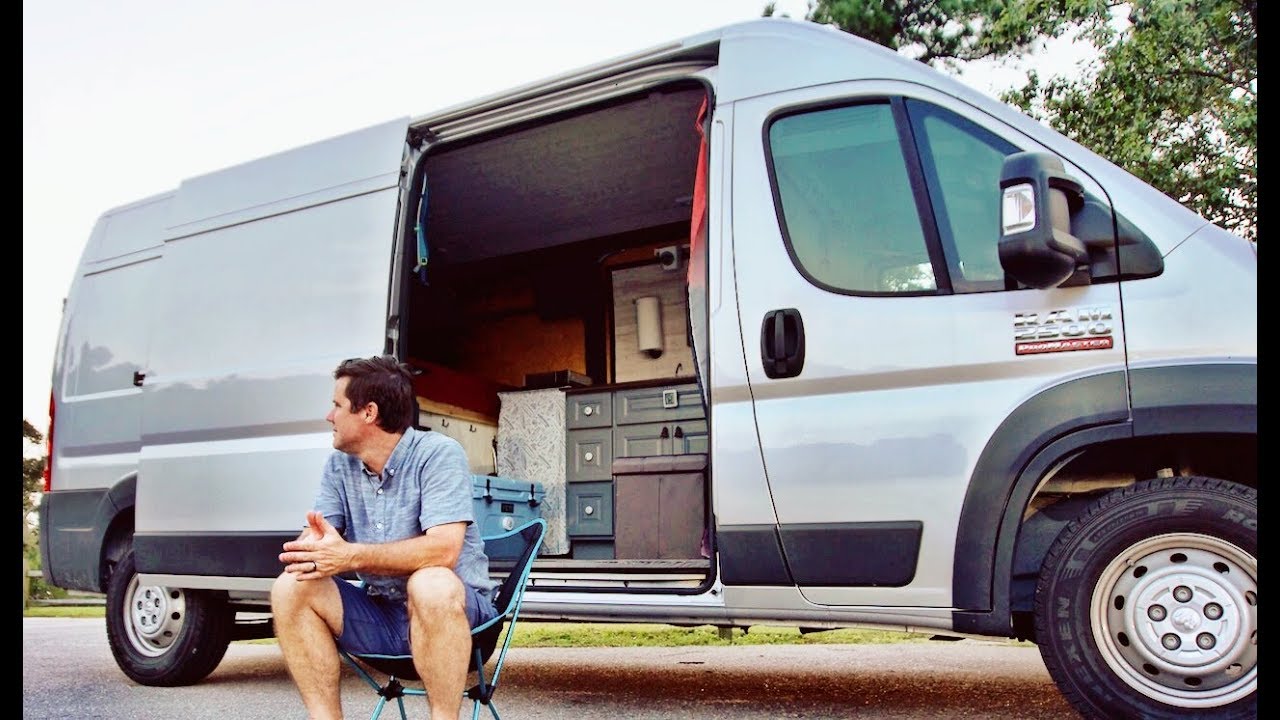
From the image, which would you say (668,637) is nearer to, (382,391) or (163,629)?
(163,629)

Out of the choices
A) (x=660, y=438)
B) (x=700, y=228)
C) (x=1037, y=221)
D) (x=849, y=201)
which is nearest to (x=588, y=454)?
(x=660, y=438)

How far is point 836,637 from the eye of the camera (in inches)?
347

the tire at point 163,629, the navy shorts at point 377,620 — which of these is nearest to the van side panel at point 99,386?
the tire at point 163,629

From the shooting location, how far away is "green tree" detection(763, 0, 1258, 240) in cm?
885

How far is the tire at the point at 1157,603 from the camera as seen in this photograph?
2908 millimetres

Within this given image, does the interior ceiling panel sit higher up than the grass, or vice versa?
the interior ceiling panel

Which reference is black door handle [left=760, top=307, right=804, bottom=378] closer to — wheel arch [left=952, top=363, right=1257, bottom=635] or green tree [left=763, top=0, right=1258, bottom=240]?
wheel arch [left=952, top=363, right=1257, bottom=635]

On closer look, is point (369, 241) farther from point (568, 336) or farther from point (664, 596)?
point (568, 336)

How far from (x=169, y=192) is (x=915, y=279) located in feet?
14.0

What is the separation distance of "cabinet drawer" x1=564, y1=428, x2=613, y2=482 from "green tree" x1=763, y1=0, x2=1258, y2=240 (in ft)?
15.7

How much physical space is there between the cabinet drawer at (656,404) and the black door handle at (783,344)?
335 centimetres

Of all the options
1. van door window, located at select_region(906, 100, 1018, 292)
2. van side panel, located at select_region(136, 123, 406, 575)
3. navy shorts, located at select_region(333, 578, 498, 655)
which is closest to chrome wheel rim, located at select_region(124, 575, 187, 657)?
van side panel, located at select_region(136, 123, 406, 575)

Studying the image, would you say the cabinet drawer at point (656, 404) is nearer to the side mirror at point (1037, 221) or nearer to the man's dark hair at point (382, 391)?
the man's dark hair at point (382, 391)
